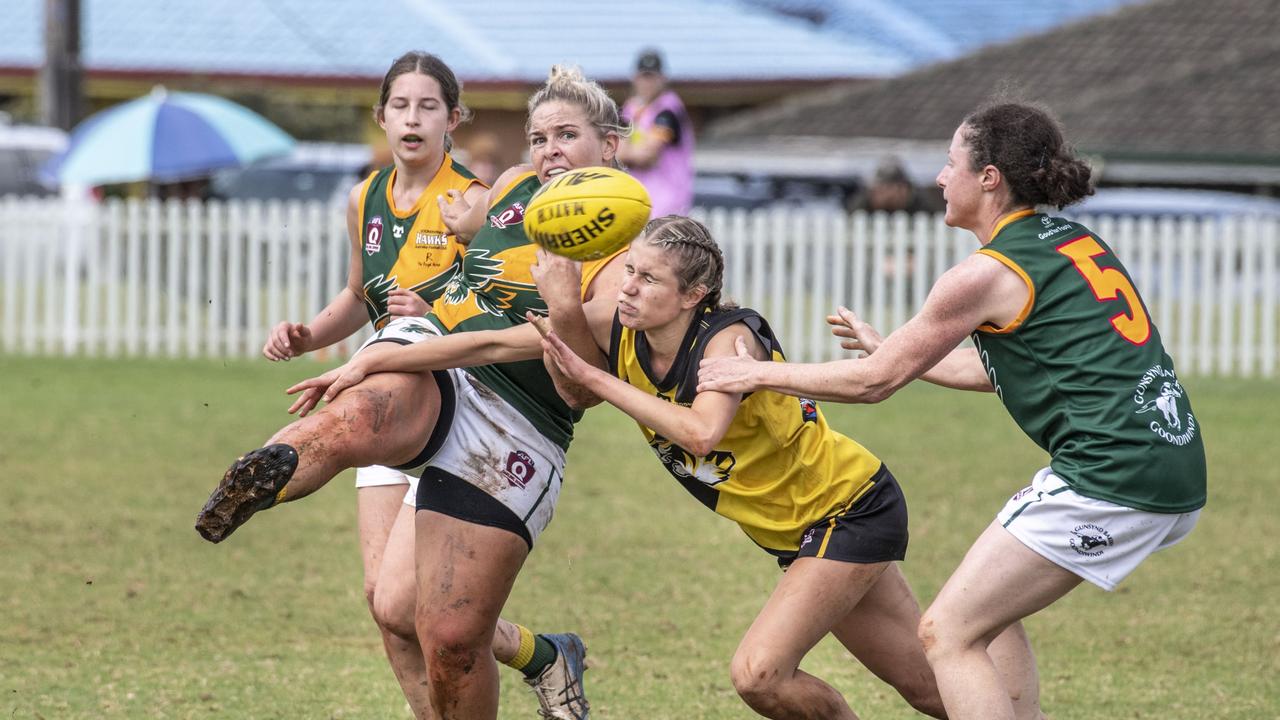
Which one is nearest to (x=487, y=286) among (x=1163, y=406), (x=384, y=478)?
(x=384, y=478)

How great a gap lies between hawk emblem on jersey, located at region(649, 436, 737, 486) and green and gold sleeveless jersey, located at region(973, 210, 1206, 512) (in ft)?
2.76

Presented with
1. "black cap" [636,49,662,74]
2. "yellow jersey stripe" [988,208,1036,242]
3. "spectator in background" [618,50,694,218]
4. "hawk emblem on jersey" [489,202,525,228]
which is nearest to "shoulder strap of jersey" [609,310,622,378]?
"hawk emblem on jersey" [489,202,525,228]

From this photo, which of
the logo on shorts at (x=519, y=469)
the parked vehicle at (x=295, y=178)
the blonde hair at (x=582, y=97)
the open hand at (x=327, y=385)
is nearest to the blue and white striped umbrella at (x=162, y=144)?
the parked vehicle at (x=295, y=178)

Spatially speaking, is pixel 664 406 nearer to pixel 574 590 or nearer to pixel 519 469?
pixel 519 469

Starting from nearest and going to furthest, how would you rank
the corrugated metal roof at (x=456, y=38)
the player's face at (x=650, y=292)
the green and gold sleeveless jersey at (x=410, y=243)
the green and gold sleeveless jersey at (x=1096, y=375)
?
the green and gold sleeveless jersey at (x=1096, y=375) < the player's face at (x=650, y=292) < the green and gold sleeveless jersey at (x=410, y=243) < the corrugated metal roof at (x=456, y=38)

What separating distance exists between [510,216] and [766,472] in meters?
1.09

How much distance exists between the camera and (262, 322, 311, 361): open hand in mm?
5266

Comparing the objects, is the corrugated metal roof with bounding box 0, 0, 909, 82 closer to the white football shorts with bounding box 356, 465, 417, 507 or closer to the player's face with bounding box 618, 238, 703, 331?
the white football shorts with bounding box 356, 465, 417, 507

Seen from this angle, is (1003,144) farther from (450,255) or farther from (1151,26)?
(1151,26)

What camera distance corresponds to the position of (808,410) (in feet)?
15.8

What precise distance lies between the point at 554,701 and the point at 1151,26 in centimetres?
2703

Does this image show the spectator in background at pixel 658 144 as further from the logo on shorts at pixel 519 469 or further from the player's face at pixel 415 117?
the logo on shorts at pixel 519 469

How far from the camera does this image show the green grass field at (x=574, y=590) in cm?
603

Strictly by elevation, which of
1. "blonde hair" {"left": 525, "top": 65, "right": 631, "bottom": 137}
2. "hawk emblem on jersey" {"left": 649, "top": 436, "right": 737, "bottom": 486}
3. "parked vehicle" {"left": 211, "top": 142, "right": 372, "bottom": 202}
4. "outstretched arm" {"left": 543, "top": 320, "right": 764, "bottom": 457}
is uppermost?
"blonde hair" {"left": 525, "top": 65, "right": 631, "bottom": 137}
